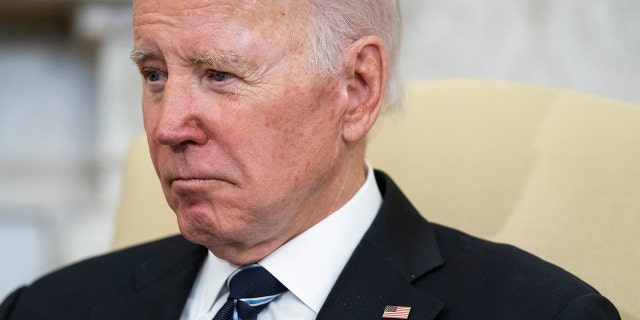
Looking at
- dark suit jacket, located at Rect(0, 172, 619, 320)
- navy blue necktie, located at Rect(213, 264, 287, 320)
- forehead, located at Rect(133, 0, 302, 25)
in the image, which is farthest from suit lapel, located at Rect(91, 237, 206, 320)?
forehead, located at Rect(133, 0, 302, 25)

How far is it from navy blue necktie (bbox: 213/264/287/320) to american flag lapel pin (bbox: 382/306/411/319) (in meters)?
0.21

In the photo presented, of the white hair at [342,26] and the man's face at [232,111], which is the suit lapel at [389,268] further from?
the white hair at [342,26]

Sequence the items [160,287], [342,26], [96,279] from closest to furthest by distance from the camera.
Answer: [342,26] → [160,287] → [96,279]

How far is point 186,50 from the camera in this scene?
5.92 feet

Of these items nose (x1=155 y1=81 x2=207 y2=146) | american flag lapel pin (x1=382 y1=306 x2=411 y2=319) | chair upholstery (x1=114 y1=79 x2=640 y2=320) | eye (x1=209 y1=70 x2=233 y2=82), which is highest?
eye (x1=209 y1=70 x2=233 y2=82)

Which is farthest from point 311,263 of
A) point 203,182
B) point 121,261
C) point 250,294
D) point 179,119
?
point 121,261

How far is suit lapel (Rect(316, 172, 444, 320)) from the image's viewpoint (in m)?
1.87

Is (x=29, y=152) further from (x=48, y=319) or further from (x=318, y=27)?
(x=318, y=27)

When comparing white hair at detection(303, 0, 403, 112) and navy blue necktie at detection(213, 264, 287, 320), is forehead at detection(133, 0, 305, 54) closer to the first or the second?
white hair at detection(303, 0, 403, 112)

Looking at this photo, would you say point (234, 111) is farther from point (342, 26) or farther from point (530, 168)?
point (530, 168)

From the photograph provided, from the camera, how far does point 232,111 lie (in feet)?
5.94

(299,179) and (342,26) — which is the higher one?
(342,26)

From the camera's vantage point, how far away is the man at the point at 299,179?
180 centimetres

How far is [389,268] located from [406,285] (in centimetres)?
5
